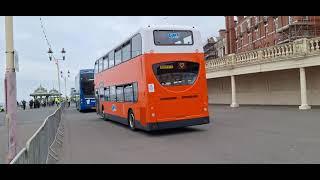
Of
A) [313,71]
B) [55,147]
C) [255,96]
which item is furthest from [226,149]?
[255,96]

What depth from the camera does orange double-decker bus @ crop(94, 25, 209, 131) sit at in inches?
537

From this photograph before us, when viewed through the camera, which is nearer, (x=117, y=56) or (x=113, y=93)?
(x=117, y=56)

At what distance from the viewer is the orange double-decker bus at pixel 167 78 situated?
537 inches

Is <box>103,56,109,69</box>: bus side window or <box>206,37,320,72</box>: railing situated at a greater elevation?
<box>206,37,320,72</box>: railing

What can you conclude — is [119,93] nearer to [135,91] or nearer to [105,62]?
[135,91]

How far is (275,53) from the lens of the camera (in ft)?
83.6

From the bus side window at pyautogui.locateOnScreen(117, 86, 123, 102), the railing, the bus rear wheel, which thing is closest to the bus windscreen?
the railing

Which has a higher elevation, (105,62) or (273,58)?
(273,58)

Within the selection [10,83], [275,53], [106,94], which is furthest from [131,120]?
[275,53]

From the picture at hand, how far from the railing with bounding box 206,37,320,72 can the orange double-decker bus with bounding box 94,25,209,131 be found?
36.2 ft

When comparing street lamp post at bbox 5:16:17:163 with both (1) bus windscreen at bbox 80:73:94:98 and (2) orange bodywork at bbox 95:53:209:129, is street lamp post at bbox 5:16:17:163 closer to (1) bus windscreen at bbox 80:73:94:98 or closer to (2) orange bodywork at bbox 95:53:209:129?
(2) orange bodywork at bbox 95:53:209:129

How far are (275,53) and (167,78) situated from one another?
46.2 ft

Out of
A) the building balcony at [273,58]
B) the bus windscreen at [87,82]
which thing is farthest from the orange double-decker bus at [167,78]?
the bus windscreen at [87,82]
